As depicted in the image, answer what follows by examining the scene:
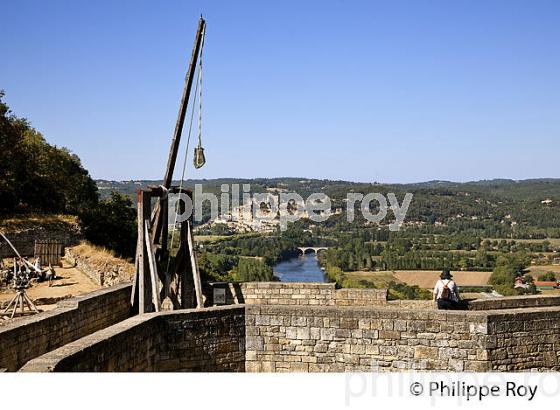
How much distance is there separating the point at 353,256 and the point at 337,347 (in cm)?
10648

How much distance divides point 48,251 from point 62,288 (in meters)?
4.31

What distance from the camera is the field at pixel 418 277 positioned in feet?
260

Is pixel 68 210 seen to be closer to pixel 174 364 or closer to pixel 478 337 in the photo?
pixel 174 364

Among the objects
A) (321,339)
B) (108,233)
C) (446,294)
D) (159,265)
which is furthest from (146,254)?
(108,233)

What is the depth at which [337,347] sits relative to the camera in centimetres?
851

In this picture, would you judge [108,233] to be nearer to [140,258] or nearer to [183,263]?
[183,263]

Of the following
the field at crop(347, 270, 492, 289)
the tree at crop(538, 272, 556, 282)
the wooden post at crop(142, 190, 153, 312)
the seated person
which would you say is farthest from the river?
the seated person

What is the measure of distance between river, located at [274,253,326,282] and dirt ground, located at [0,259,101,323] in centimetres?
6892

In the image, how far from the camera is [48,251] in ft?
68.4

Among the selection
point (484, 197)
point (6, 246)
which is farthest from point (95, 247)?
point (484, 197)

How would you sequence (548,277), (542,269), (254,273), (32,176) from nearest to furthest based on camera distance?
(32,176), (254,273), (548,277), (542,269)

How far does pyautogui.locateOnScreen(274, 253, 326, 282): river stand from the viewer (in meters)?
91.6

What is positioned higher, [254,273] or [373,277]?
[254,273]

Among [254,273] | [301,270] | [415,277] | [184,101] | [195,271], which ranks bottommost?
[301,270]
